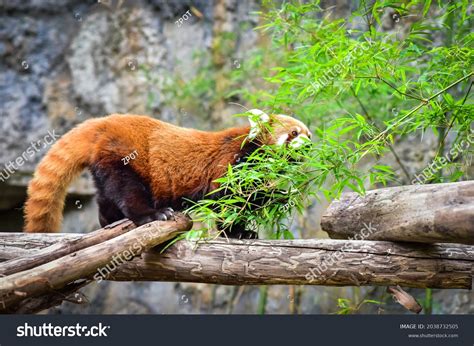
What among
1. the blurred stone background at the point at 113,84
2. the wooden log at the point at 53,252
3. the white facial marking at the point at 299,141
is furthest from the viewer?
the blurred stone background at the point at 113,84

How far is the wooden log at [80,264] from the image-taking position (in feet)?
8.57

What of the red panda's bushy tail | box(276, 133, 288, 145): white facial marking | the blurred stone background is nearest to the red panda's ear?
box(276, 133, 288, 145): white facial marking

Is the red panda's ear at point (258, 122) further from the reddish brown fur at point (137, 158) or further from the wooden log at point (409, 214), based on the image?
the wooden log at point (409, 214)

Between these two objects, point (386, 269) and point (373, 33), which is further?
point (373, 33)

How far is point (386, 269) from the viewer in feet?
9.16

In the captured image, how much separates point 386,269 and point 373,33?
1367mm

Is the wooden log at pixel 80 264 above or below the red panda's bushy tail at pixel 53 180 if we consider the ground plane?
below

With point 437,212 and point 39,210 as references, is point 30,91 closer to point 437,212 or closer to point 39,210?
point 39,210

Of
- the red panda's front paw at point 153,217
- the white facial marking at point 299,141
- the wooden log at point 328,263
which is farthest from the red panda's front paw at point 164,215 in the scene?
the white facial marking at point 299,141

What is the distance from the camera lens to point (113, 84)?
6.36 metres

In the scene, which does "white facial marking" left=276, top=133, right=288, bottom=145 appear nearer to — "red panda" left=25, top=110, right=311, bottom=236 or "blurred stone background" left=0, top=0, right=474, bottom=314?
"red panda" left=25, top=110, right=311, bottom=236

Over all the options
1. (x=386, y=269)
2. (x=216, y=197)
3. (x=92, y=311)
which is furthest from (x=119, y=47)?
(x=386, y=269)

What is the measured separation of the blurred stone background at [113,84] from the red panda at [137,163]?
269 cm

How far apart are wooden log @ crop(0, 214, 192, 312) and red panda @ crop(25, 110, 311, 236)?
1.15ft
